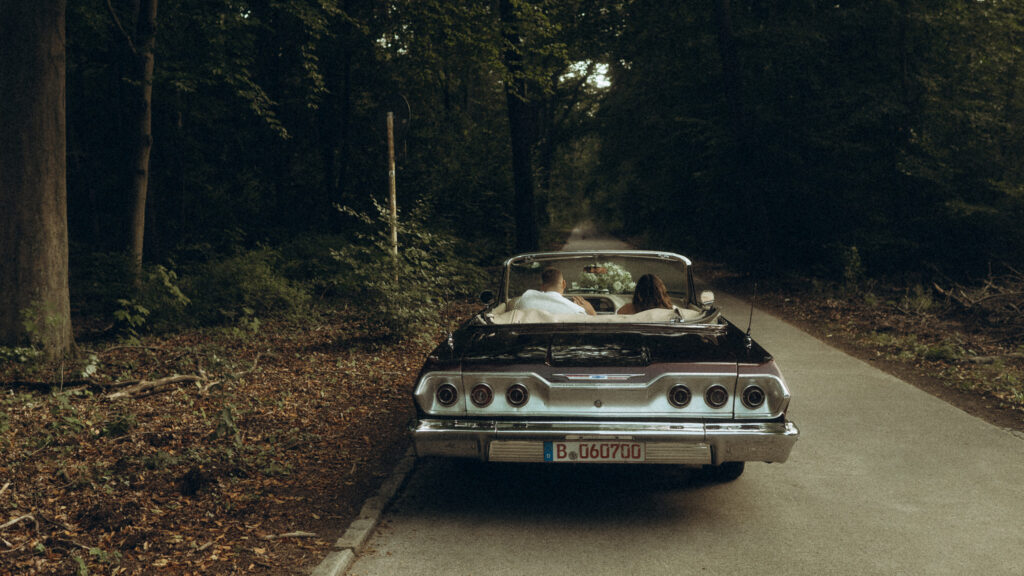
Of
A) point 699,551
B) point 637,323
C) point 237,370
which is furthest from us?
point 237,370

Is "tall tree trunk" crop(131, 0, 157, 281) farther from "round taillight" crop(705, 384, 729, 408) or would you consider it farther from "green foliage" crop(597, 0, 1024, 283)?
"green foliage" crop(597, 0, 1024, 283)

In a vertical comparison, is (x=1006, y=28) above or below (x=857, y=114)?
above

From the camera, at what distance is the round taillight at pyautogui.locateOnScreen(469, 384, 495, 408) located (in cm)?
412

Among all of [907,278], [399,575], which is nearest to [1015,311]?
[907,278]

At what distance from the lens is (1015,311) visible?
11.1m

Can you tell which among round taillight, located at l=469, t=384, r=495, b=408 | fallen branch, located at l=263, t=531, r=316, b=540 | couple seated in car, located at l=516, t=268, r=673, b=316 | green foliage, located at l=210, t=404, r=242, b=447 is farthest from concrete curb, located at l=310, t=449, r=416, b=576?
couple seated in car, located at l=516, t=268, r=673, b=316

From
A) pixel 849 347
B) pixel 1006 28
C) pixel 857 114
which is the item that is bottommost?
pixel 849 347

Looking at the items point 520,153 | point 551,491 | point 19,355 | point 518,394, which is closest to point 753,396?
point 518,394

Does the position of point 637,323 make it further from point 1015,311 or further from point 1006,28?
point 1006,28

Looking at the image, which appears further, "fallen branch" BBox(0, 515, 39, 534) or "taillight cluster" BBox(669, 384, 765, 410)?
"taillight cluster" BBox(669, 384, 765, 410)

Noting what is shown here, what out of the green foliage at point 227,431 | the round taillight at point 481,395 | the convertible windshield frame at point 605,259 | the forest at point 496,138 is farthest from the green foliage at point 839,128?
the green foliage at point 227,431

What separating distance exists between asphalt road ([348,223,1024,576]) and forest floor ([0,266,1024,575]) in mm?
553

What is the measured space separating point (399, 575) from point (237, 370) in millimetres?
5303

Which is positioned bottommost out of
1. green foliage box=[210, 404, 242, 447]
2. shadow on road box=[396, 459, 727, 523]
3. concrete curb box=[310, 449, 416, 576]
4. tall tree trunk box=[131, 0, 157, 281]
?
shadow on road box=[396, 459, 727, 523]
